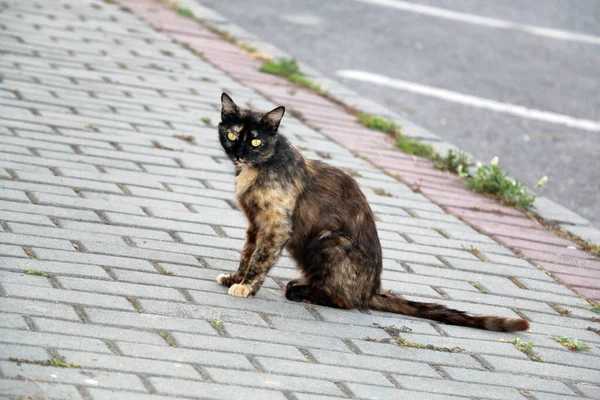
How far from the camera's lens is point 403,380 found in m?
3.93

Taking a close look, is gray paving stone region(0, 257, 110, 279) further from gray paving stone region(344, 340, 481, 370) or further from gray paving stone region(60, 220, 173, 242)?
gray paving stone region(344, 340, 481, 370)

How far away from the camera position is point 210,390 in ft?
11.5

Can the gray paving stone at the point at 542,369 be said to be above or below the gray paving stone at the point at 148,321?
above

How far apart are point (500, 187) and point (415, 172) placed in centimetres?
63

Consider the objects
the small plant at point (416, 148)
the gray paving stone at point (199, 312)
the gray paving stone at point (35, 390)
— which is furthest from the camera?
the small plant at point (416, 148)

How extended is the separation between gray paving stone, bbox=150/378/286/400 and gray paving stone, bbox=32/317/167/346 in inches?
13.6

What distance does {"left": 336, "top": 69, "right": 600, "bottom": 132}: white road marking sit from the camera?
378 inches

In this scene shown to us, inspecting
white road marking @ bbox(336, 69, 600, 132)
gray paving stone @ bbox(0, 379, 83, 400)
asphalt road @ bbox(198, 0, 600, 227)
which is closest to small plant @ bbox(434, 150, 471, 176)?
asphalt road @ bbox(198, 0, 600, 227)

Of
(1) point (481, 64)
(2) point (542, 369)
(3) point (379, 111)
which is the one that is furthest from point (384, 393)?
(1) point (481, 64)

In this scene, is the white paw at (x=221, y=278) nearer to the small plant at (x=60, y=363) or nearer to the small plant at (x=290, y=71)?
the small plant at (x=60, y=363)

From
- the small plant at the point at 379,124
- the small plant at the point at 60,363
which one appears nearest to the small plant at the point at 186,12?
the small plant at the point at 379,124

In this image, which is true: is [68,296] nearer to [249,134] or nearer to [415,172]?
[249,134]

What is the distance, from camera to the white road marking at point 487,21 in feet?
42.9

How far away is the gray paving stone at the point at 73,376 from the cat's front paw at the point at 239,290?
108 centimetres
